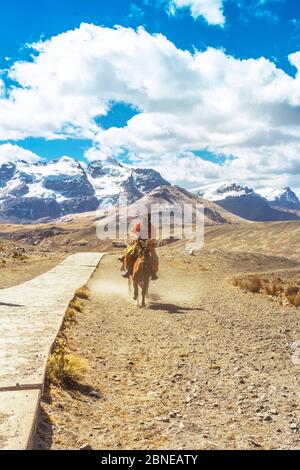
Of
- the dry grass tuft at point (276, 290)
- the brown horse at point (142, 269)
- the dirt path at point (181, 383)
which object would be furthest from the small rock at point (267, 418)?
the dry grass tuft at point (276, 290)

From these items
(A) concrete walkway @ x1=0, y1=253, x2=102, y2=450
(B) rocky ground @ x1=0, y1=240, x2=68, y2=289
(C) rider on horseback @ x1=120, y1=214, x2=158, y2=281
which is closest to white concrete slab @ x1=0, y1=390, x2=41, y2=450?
(A) concrete walkway @ x1=0, y1=253, x2=102, y2=450

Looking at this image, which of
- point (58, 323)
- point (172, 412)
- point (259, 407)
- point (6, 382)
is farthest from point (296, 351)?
point (6, 382)

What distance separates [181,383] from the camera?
26.3ft

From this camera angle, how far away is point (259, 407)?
22.7 ft

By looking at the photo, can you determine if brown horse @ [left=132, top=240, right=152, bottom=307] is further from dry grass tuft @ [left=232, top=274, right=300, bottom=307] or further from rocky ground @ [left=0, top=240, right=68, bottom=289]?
rocky ground @ [left=0, top=240, right=68, bottom=289]

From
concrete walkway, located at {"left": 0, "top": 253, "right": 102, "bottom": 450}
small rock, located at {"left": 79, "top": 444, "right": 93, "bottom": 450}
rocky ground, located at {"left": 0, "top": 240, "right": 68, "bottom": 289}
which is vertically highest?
concrete walkway, located at {"left": 0, "top": 253, "right": 102, "bottom": 450}

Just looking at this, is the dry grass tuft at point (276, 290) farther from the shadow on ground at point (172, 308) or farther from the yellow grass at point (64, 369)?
the yellow grass at point (64, 369)

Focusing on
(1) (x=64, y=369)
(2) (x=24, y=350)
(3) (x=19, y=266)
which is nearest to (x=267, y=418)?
(1) (x=64, y=369)

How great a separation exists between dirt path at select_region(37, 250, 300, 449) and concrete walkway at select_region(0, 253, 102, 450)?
34cm

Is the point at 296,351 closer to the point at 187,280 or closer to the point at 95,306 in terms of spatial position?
the point at 95,306

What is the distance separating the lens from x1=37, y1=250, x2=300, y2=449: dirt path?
19.0 ft

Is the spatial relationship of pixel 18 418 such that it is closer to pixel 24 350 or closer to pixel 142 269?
pixel 24 350

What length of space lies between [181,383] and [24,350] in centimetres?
289
